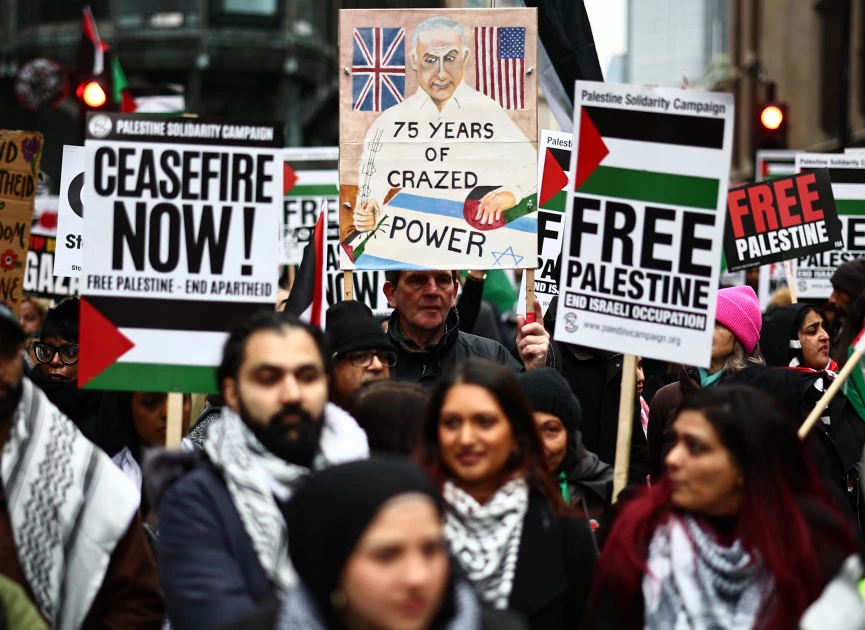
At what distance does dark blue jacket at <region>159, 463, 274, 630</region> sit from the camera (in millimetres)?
3230

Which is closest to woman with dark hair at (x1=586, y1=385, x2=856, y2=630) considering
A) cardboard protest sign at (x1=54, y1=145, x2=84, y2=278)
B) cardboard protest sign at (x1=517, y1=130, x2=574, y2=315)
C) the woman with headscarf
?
the woman with headscarf

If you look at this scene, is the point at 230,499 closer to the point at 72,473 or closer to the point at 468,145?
the point at 72,473

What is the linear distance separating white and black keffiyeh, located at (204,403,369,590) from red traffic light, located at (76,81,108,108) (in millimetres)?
8390

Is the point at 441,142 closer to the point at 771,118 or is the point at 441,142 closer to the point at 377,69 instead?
the point at 377,69

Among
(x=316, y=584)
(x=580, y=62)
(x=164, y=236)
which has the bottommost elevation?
→ (x=316, y=584)

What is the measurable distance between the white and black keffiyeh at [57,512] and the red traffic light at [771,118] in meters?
11.5

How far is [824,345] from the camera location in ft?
24.2

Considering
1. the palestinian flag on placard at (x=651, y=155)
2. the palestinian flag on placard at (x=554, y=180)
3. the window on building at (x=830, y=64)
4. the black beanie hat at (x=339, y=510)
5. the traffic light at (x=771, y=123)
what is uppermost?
the window on building at (x=830, y=64)

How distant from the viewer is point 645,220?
458 cm

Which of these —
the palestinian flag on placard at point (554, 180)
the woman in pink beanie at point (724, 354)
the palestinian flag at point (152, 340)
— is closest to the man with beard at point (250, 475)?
the palestinian flag at point (152, 340)

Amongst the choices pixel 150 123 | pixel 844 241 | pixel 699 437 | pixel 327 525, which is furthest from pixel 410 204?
pixel 844 241

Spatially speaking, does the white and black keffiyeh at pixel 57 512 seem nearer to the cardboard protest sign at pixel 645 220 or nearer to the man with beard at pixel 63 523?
the man with beard at pixel 63 523

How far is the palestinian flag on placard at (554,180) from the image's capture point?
7.47 m

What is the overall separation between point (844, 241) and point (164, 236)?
6.06 m
